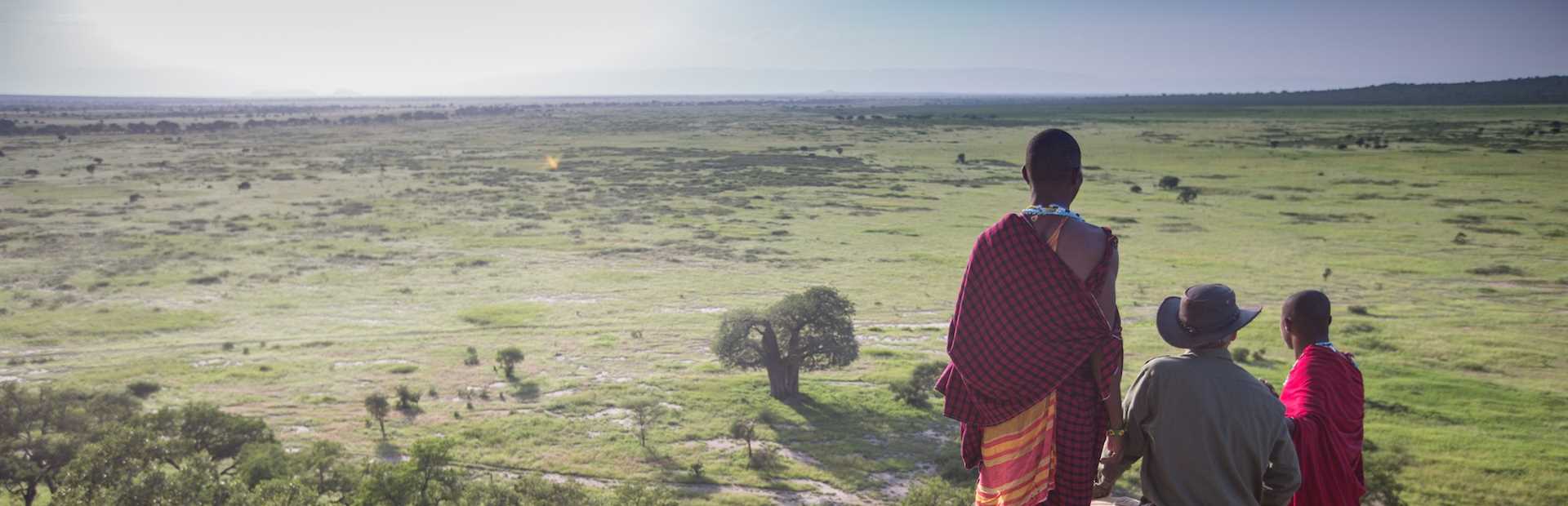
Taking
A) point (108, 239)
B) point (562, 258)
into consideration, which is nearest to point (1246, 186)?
point (562, 258)

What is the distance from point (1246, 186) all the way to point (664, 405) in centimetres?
5809

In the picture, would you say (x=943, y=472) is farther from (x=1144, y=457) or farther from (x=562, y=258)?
(x=562, y=258)

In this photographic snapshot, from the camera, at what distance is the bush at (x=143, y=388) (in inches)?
987

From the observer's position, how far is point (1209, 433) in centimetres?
387

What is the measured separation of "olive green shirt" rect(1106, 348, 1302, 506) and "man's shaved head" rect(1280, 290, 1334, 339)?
0.75 meters

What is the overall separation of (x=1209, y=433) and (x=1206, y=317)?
0.52m

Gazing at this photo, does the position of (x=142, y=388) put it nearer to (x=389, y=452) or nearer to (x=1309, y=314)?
(x=389, y=452)

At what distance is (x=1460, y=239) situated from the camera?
43406mm

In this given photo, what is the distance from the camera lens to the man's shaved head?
440 centimetres

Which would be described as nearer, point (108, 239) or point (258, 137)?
point (108, 239)

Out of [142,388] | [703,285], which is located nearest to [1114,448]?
[142,388]

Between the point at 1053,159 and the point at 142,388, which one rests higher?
the point at 1053,159

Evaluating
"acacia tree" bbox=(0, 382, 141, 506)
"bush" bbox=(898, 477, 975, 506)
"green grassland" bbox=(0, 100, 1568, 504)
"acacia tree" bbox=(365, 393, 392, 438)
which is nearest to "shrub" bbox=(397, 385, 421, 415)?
"green grassland" bbox=(0, 100, 1568, 504)

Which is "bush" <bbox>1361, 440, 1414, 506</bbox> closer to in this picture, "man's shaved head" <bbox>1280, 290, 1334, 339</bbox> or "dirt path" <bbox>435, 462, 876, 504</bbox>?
"dirt path" <bbox>435, 462, 876, 504</bbox>
